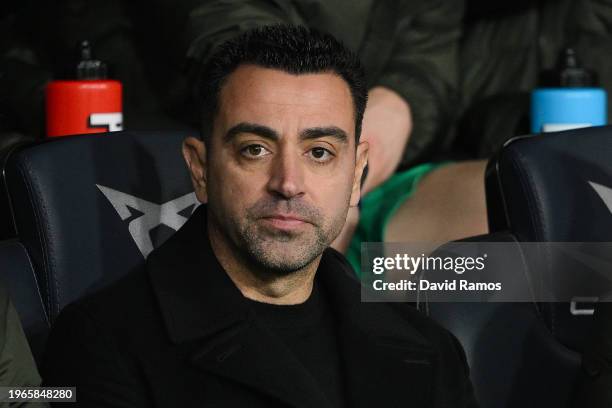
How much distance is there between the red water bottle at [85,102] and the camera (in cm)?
179

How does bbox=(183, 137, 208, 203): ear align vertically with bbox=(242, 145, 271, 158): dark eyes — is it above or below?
below

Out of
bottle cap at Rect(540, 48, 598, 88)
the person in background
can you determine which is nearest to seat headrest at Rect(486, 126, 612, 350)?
bottle cap at Rect(540, 48, 598, 88)

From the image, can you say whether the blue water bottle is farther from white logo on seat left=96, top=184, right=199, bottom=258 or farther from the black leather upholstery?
the black leather upholstery

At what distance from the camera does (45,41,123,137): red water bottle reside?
70.7 inches

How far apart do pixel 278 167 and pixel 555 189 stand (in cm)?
50

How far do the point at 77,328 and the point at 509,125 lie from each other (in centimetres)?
133

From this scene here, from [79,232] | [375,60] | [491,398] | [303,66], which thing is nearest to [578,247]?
[491,398]

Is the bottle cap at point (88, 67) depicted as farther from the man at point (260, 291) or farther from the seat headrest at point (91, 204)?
the man at point (260, 291)

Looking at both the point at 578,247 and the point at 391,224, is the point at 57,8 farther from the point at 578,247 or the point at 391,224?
the point at 578,247

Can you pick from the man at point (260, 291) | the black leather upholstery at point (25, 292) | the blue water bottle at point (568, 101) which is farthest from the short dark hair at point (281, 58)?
the blue water bottle at point (568, 101)

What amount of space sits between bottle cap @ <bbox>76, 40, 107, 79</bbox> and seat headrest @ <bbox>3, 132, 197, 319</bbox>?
1.15 feet

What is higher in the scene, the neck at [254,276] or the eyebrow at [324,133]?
the eyebrow at [324,133]

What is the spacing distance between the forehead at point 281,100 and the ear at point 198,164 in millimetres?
55

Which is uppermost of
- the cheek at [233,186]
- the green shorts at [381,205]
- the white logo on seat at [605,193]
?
the cheek at [233,186]
